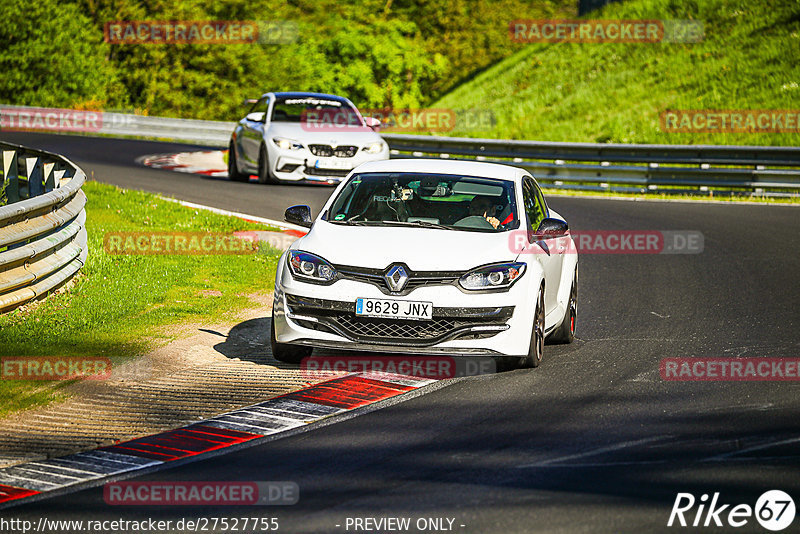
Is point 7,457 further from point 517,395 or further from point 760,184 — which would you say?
point 760,184

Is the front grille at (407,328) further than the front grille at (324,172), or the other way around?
the front grille at (324,172)

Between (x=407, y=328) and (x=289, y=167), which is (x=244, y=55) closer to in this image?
(x=289, y=167)

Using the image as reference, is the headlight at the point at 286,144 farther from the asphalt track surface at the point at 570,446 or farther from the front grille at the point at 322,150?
the asphalt track surface at the point at 570,446

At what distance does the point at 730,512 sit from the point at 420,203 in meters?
4.76

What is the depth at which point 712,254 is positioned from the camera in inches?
625

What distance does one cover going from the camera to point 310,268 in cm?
877

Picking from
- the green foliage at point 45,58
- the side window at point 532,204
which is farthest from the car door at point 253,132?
the green foliage at point 45,58

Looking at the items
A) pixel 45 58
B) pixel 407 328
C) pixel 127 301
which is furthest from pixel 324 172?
pixel 45 58

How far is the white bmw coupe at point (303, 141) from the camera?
21.5 m

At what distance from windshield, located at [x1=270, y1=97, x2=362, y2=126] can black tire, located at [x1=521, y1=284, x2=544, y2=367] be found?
13.7 meters

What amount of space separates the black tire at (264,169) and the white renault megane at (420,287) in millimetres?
12537

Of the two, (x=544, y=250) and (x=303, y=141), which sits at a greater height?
(x=544, y=250)

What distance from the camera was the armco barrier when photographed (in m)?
23.7

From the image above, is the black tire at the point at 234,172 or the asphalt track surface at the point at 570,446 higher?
the asphalt track surface at the point at 570,446
